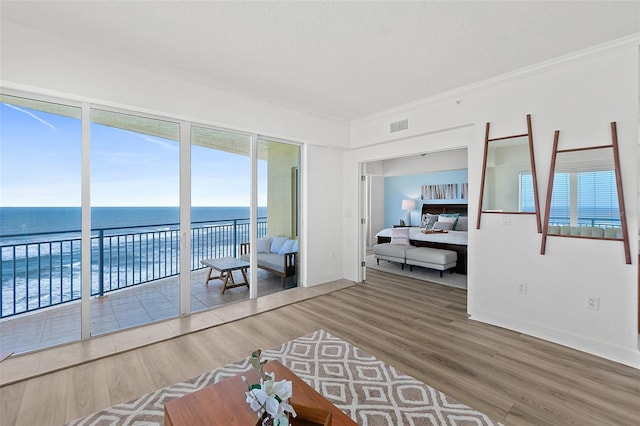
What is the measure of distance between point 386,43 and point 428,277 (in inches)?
161

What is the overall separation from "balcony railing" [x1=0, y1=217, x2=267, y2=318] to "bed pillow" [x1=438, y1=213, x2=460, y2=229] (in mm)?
5858

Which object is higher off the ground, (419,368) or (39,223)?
(39,223)

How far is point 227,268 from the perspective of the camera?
385 centimetres

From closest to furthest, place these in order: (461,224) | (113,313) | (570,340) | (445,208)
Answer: (570,340) → (113,313) → (461,224) → (445,208)

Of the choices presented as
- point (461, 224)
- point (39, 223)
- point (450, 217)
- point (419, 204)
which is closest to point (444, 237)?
point (461, 224)

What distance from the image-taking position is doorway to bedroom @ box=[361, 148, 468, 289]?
18.8ft

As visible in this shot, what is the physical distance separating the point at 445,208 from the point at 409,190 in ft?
4.50

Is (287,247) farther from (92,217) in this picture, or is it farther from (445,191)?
(445,191)

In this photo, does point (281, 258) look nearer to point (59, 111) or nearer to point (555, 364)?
point (59, 111)

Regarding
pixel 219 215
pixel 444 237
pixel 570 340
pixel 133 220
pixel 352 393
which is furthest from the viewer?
pixel 444 237

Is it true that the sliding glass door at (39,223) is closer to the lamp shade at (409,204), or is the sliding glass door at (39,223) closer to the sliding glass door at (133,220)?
the sliding glass door at (133,220)

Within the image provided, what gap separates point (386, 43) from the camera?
2594 millimetres

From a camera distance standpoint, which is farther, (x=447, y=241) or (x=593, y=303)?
(x=447, y=241)

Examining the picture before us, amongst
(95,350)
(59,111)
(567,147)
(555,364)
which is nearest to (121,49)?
(59,111)
